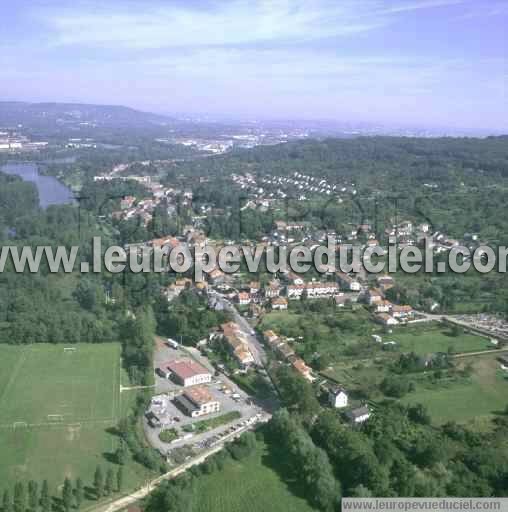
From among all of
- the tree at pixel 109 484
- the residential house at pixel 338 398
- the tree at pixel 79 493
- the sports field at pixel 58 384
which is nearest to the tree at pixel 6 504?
the tree at pixel 79 493

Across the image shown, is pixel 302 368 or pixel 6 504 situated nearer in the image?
pixel 6 504

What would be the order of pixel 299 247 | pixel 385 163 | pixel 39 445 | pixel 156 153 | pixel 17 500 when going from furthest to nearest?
1. pixel 156 153
2. pixel 385 163
3. pixel 299 247
4. pixel 39 445
5. pixel 17 500

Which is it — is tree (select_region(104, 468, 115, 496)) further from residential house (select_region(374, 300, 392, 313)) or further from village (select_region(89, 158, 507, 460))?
residential house (select_region(374, 300, 392, 313))

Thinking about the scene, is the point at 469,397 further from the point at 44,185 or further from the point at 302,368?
the point at 44,185

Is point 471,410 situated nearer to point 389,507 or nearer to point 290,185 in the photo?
point 389,507

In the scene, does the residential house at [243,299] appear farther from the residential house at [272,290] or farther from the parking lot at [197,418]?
the parking lot at [197,418]

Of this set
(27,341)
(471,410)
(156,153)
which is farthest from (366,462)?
(156,153)

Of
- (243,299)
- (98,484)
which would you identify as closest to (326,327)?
(243,299)
